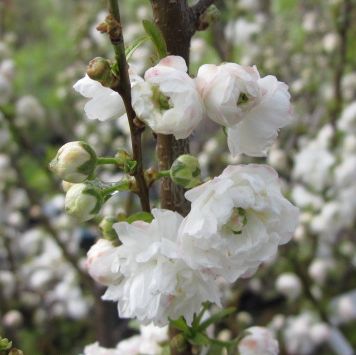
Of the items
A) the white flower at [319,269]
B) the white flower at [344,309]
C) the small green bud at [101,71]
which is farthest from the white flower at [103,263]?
the white flower at [344,309]

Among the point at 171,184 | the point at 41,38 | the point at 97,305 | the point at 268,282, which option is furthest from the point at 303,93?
the point at 41,38

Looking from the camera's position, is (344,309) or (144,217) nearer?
(144,217)

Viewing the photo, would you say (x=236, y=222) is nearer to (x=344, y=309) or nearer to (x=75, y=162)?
(x=75, y=162)

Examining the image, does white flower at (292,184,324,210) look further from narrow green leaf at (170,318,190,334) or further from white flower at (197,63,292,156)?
white flower at (197,63,292,156)

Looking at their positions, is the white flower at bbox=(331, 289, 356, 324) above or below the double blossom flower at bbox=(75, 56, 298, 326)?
below

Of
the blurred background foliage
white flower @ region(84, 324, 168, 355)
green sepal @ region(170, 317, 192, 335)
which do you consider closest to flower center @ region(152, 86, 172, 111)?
green sepal @ region(170, 317, 192, 335)

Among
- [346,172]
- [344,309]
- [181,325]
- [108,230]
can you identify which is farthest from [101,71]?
[344,309]

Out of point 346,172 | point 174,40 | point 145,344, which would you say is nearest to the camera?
point 174,40
